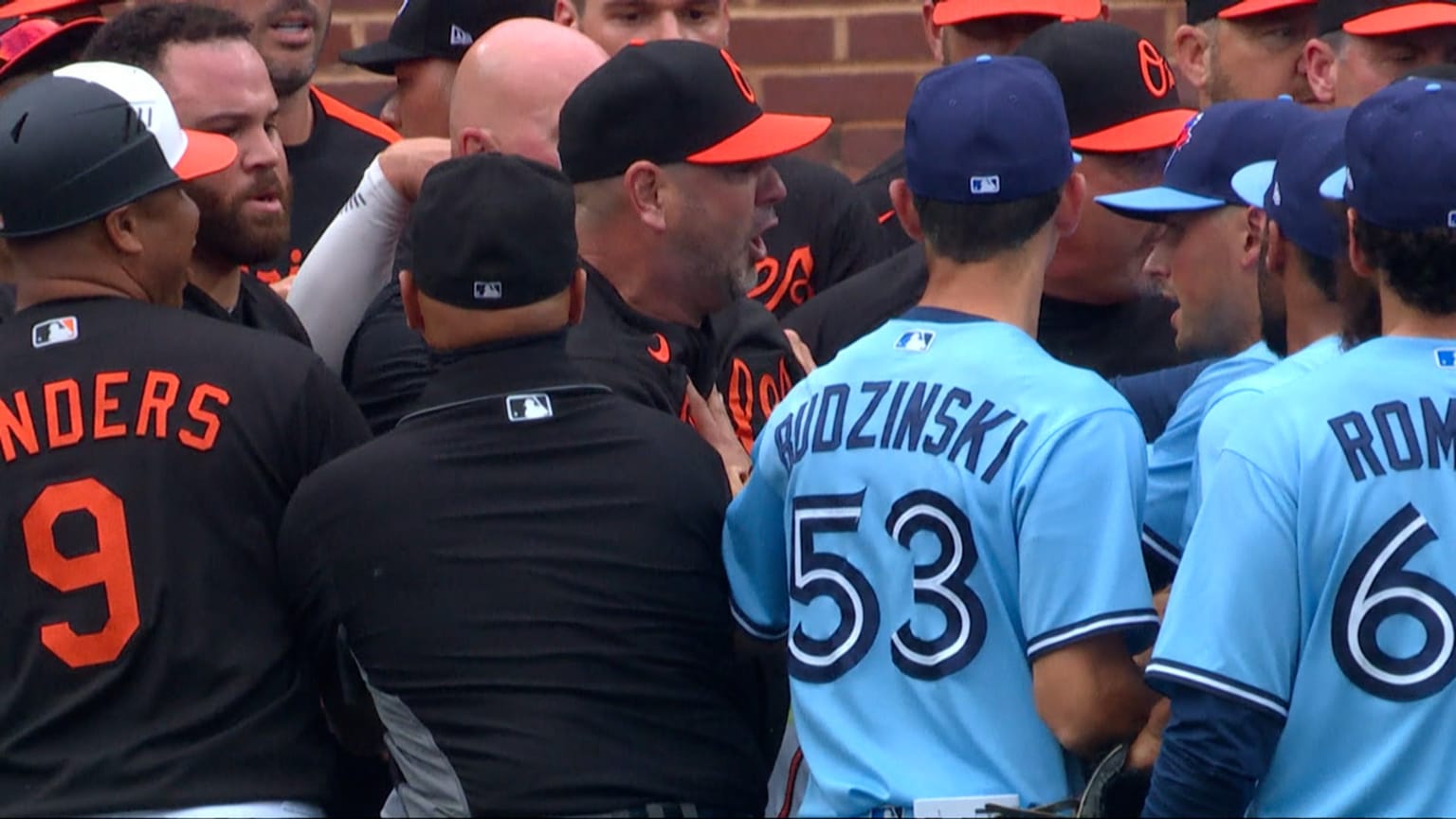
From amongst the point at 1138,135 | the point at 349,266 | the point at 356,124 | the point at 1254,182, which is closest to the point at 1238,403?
the point at 1254,182

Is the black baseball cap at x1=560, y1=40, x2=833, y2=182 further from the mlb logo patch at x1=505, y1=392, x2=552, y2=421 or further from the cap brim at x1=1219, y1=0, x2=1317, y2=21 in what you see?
the cap brim at x1=1219, y1=0, x2=1317, y2=21

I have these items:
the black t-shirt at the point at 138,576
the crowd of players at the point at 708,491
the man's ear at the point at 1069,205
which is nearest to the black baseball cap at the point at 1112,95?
the crowd of players at the point at 708,491

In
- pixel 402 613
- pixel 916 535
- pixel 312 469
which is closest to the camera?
pixel 916 535

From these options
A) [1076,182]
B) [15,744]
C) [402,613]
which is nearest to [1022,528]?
[1076,182]

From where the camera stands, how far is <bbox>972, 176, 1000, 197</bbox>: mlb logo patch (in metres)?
2.79

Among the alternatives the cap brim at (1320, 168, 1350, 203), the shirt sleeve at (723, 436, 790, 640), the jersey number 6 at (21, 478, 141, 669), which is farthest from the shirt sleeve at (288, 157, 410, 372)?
the cap brim at (1320, 168, 1350, 203)

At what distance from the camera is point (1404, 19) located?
14.5 feet

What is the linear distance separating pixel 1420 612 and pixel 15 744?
1.87 meters

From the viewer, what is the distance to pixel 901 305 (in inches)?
167

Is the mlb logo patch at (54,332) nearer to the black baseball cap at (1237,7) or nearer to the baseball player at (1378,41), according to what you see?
the baseball player at (1378,41)

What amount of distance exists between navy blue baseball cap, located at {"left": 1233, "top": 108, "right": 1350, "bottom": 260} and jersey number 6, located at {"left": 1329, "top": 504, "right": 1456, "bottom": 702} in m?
0.41

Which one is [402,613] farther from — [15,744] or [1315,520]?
[1315,520]

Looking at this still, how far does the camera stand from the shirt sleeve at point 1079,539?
8.63ft

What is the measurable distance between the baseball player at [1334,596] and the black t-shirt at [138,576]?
1.24m
